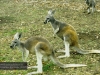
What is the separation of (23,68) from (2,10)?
7184mm

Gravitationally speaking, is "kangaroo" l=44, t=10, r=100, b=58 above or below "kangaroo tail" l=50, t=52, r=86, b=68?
above

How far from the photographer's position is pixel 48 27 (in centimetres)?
960

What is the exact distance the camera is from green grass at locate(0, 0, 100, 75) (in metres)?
6.05

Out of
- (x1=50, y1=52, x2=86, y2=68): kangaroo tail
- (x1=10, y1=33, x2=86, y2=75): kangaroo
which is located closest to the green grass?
(x1=50, y1=52, x2=86, y2=68): kangaroo tail

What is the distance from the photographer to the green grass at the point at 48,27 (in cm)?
605

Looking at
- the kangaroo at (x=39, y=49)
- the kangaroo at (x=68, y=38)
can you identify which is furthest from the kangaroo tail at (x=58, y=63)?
the kangaroo at (x=68, y=38)

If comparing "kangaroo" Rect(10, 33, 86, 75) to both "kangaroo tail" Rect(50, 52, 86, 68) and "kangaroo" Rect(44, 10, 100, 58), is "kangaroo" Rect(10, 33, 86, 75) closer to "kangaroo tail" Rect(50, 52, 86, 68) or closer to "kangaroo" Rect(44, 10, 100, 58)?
"kangaroo tail" Rect(50, 52, 86, 68)

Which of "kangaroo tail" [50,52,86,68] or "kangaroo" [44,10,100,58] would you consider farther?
"kangaroo" [44,10,100,58]

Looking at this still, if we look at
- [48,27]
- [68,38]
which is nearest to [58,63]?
[68,38]

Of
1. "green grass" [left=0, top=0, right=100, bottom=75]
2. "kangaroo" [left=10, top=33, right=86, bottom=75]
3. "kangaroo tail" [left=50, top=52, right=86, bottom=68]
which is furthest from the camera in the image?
"green grass" [left=0, top=0, right=100, bottom=75]

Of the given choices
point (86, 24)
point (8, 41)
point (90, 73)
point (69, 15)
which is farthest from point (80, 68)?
point (69, 15)

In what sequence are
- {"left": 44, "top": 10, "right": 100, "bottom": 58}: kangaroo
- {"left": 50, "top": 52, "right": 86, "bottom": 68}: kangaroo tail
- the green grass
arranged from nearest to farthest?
{"left": 50, "top": 52, "right": 86, "bottom": 68}: kangaroo tail < the green grass < {"left": 44, "top": 10, "right": 100, "bottom": 58}: kangaroo

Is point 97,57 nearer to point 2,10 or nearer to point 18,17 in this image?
point 18,17

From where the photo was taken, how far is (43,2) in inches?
571
